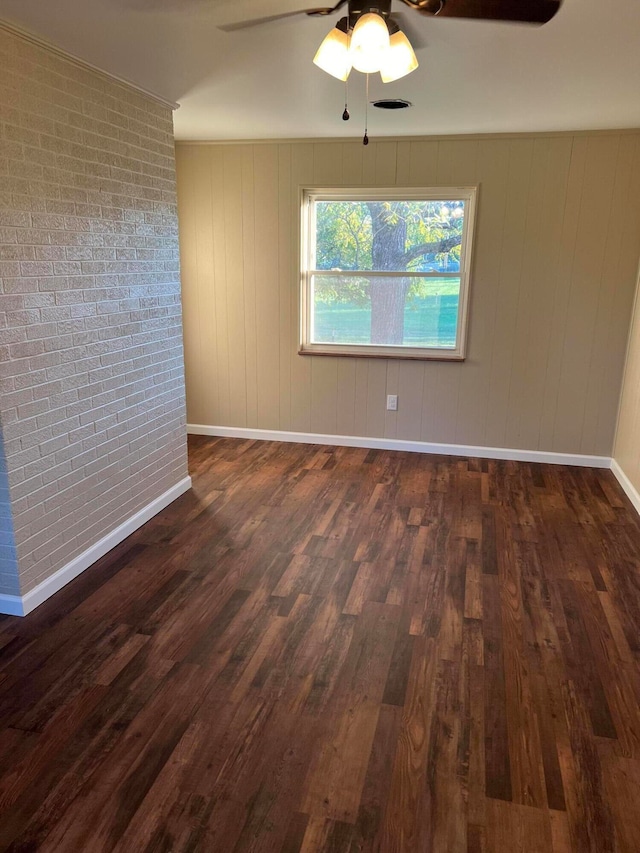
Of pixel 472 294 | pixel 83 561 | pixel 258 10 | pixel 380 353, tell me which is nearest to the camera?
pixel 258 10

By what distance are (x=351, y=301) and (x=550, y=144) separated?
1.71m

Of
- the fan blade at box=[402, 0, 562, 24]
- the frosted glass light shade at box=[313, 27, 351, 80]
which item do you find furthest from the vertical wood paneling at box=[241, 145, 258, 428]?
the fan blade at box=[402, 0, 562, 24]

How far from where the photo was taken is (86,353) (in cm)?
272

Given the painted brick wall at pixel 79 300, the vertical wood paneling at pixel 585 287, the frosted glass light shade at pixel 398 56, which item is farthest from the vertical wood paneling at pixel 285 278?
the frosted glass light shade at pixel 398 56

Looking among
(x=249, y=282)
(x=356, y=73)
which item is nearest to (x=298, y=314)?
(x=249, y=282)

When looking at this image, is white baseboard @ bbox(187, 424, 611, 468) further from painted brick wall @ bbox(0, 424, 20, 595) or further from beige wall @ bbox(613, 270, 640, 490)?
painted brick wall @ bbox(0, 424, 20, 595)

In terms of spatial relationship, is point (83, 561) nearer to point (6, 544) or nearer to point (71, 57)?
point (6, 544)

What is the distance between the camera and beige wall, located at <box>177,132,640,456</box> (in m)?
4.00

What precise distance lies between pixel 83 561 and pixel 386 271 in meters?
2.92

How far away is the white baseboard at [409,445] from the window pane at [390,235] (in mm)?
1329

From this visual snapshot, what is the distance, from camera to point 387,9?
1.81 metres

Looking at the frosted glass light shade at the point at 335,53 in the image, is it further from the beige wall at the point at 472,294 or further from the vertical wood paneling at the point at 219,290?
the vertical wood paneling at the point at 219,290

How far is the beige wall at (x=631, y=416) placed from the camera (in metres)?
3.75

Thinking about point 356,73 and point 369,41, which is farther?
point 356,73
